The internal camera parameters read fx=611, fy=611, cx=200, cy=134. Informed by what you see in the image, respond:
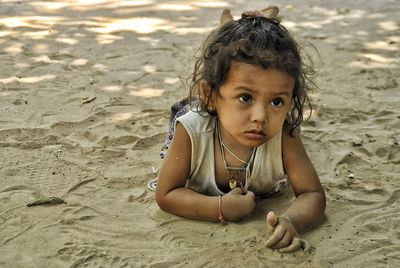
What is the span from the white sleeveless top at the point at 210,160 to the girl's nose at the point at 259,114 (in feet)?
Result: 1.05

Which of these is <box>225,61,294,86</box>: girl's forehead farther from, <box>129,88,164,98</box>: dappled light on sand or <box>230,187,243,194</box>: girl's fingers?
<box>129,88,164,98</box>: dappled light on sand

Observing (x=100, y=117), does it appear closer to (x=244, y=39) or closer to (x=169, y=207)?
(x=169, y=207)

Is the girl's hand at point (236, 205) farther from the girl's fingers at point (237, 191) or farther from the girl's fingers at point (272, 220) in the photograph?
the girl's fingers at point (272, 220)

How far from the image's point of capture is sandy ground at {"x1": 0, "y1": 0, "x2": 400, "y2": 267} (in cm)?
262

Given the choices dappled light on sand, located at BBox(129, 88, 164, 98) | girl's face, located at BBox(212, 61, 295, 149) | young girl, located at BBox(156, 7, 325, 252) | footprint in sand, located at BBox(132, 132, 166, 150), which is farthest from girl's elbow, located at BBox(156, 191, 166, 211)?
dappled light on sand, located at BBox(129, 88, 164, 98)

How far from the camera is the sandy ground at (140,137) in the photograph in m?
2.62

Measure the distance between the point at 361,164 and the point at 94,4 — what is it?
184 inches

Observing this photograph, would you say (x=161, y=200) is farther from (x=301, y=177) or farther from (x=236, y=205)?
(x=301, y=177)

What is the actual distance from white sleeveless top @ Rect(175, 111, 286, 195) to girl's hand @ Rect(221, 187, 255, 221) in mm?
149

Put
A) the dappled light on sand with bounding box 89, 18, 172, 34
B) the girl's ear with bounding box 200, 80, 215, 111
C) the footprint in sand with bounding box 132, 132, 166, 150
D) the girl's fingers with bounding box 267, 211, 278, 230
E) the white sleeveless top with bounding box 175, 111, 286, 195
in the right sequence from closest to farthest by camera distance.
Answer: the girl's fingers with bounding box 267, 211, 278, 230 < the girl's ear with bounding box 200, 80, 215, 111 < the white sleeveless top with bounding box 175, 111, 286, 195 < the footprint in sand with bounding box 132, 132, 166, 150 < the dappled light on sand with bounding box 89, 18, 172, 34

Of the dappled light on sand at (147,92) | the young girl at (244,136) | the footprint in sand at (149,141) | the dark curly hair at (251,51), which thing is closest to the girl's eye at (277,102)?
the young girl at (244,136)

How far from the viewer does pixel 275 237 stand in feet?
8.39

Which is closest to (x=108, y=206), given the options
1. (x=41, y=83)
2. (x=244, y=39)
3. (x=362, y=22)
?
(x=244, y=39)

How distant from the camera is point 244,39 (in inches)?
102
